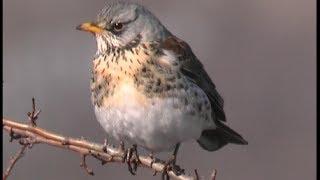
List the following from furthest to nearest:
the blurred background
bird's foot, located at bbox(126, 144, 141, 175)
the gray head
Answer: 1. the blurred background
2. the gray head
3. bird's foot, located at bbox(126, 144, 141, 175)

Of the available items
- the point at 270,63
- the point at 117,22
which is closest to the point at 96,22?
the point at 117,22

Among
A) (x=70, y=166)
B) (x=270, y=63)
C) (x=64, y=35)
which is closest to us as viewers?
(x=70, y=166)

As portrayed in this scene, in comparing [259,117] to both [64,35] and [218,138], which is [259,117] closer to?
[64,35]

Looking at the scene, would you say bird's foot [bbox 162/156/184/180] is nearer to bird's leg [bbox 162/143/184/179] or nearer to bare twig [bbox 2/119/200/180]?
bird's leg [bbox 162/143/184/179]

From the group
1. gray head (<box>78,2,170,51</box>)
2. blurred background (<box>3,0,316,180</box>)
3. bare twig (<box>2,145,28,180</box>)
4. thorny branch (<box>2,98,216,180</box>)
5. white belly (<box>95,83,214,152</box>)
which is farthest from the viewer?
blurred background (<box>3,0,316,180</box>)

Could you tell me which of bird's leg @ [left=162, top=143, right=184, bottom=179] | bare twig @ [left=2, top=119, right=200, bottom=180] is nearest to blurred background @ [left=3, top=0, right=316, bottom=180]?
bird's leg @ [left=162, top=143, right=184, bottom=179]

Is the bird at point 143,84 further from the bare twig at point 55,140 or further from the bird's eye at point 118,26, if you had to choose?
the bare twig at point 55,140

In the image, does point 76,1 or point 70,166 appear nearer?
point 70,166
